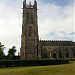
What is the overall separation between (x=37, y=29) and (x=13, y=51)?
43.3 ft

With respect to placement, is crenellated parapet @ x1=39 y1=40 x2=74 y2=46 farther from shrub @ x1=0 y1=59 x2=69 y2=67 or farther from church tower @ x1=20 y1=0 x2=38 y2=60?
shrub @ x1=0 y1=59 x2=69 y2=67

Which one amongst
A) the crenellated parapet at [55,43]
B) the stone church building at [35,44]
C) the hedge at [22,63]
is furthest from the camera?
the crenellated parapet at [55,43]

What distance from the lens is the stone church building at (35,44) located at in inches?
3570

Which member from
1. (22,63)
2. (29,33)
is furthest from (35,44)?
(22,63)

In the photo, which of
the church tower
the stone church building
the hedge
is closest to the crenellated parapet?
the stone church building

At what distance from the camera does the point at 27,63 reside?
55594mm

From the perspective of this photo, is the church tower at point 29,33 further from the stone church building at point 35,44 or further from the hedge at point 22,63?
the hedge at point 22,63

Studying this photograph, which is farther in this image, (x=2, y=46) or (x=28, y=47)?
(x=28, y=47)

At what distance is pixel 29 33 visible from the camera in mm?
93125

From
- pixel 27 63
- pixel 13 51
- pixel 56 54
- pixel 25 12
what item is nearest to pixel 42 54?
pixel 56 54

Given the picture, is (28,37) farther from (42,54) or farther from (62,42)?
(62,42)

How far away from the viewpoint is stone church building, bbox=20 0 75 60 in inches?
3570

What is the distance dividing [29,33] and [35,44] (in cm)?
526

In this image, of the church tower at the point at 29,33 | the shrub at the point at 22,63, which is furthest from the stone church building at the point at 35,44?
the shrub at the point at 22,63
